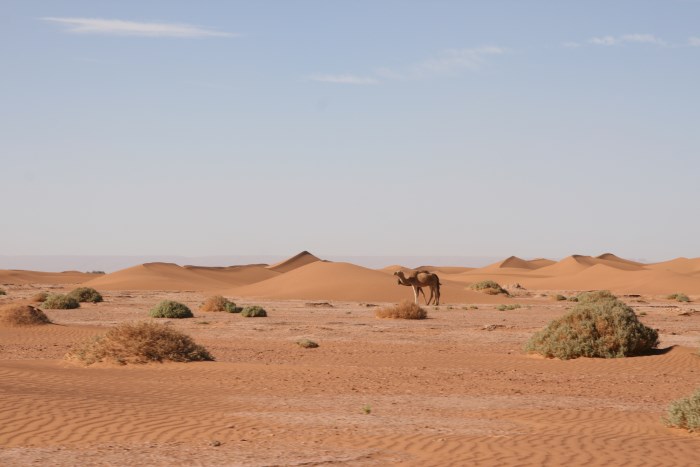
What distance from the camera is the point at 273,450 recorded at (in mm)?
11438

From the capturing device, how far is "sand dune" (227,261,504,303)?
202 feet

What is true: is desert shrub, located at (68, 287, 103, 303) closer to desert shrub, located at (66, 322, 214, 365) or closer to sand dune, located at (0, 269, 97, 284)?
desert shrub, located at (66, 322, 214, 365)

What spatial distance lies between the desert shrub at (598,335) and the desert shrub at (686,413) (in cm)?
1054

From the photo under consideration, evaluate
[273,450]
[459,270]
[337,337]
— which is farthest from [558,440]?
[459,270]

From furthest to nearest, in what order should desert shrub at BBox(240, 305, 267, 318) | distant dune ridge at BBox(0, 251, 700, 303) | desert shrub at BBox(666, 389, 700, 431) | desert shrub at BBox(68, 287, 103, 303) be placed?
distant dune ridge at BBox(0, 251, 700, 303) → desert shrub at BBox(68, 287, 103, 303) → desert shrub at BBox(240, 305, 267, 318) → desert shrub at BBox(666, 389, 700, 431)

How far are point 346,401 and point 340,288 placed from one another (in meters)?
48.7

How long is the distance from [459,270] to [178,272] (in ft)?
243

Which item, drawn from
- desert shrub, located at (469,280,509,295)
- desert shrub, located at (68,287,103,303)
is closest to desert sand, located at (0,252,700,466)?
desert shrub, located at (68,287,103,303)

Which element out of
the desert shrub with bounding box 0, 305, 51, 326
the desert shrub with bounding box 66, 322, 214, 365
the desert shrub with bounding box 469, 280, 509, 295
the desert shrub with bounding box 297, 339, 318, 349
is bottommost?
the desert shrub with bounding box 297, 339, 318, 349

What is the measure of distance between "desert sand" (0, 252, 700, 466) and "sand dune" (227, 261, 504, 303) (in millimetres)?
25317

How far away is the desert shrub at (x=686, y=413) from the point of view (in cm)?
1269

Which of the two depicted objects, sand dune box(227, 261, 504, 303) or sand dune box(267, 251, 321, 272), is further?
sand dune box(267, 251, 321, 272)

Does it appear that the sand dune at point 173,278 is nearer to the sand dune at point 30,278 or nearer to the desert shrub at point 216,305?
the sand dune at point 30,278

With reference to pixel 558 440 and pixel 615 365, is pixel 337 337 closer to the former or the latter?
pixel 615 365
